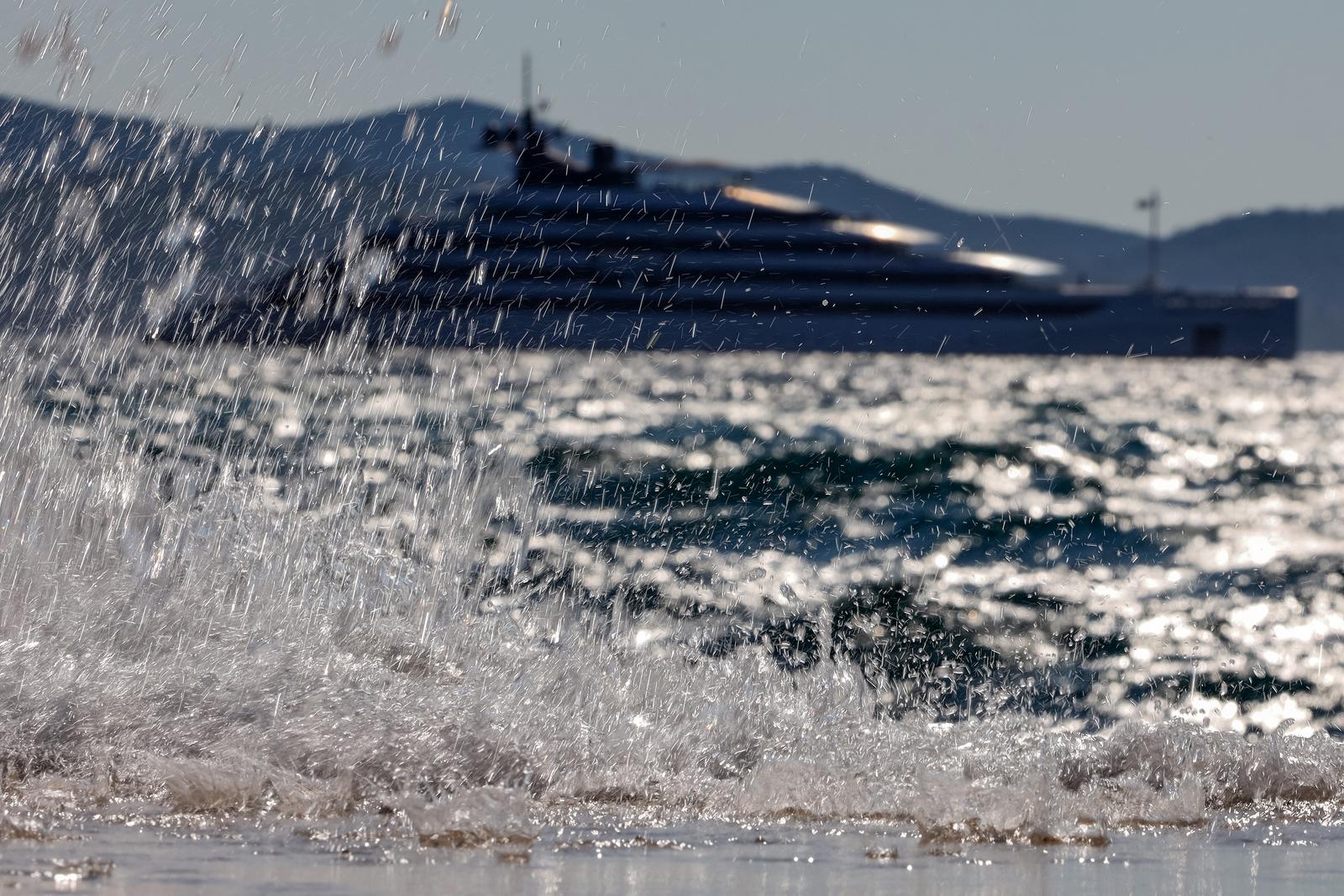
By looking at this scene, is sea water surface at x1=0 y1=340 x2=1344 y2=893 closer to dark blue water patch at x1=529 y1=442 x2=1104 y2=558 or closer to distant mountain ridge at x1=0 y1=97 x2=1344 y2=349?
dark blue water patch at x1=529 y1=442 x2=1104 y2=558

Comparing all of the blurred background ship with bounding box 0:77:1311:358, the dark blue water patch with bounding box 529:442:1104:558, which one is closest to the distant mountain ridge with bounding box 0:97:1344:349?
the blurred background ship with bounding box 0:77:1311:358

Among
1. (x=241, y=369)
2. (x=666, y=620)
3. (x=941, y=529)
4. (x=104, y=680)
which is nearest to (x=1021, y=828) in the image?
(x=104, y=680)

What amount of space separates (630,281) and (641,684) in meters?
68.5

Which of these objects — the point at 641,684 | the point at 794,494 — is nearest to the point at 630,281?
the point at 794,494

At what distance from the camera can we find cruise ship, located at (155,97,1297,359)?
240 feet

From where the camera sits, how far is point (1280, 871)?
4.30m

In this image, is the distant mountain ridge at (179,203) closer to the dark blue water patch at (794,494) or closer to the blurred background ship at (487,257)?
the blurred background ship at (487,257)

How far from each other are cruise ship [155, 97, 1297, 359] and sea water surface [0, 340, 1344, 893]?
2061 inches

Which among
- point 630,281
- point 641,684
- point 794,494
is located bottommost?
point 641,684

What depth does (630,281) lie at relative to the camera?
74688 mm

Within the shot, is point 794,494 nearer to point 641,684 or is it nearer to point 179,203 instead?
point 641,684

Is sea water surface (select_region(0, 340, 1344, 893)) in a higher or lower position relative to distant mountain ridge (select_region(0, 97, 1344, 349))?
lower

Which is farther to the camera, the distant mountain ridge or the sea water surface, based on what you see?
the distant mountain ridge

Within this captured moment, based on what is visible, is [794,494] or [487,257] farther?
[487,257]
